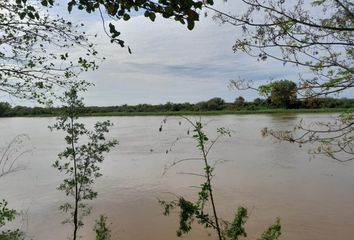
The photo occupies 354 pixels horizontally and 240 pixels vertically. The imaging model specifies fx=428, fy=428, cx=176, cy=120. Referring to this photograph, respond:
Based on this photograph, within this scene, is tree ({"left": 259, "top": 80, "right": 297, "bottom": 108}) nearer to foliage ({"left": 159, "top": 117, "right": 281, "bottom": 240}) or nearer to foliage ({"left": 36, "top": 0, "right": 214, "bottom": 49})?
foliage ({"left": 159, "top": 117, "right": 281, "bottom": 240})

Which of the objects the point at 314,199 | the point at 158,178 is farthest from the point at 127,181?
the point at 314,199

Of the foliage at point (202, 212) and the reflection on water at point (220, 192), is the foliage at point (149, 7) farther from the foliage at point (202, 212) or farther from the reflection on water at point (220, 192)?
the reflection on water at point (220, 192)

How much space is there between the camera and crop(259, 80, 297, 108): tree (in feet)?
13.6

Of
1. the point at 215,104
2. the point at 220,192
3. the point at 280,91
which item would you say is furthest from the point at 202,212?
the point at 215,104

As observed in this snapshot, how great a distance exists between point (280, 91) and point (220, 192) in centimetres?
841

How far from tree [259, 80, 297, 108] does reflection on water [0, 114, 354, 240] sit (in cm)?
156

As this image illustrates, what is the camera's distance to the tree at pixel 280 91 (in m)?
4.15

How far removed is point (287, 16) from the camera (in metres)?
3.79

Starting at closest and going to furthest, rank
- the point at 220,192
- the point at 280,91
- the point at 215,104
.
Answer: the point at 280,91, the point at 220,192, the point at 215,104

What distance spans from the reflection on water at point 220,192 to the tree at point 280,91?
1.56 metres

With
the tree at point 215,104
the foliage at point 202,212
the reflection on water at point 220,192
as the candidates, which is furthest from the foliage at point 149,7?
the tree at point 215,104

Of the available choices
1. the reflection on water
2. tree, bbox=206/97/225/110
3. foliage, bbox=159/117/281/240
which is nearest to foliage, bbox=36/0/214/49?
foliage, bbox=159/117/281/240

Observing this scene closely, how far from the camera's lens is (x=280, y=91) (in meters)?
4.18

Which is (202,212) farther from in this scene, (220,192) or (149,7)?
(220,192)
